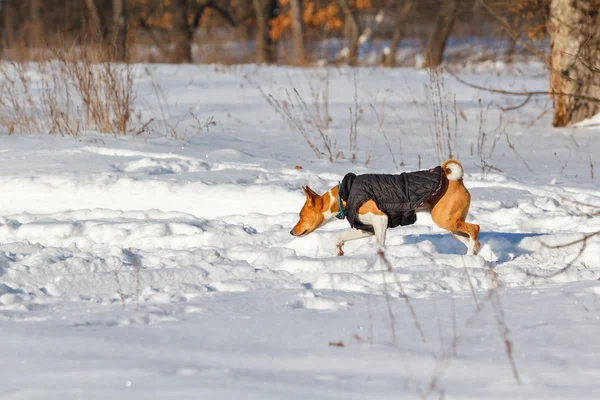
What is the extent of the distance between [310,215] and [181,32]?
16.2 meters

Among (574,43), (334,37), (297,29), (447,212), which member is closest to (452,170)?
(447,212)

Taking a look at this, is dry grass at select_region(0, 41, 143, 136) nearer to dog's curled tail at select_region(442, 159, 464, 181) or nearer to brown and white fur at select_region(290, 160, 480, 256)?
brown and white fur at select_region(290, 160, 480, 256)

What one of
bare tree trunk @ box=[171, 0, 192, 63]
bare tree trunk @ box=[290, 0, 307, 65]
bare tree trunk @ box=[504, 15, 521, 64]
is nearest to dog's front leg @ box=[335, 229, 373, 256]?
bare tree trunk @ box=[504, 15, 521, 64]

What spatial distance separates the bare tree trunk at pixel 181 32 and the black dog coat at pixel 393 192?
1514 cm

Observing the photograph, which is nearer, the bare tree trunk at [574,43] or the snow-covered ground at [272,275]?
the snow-covered ground at [272,275]

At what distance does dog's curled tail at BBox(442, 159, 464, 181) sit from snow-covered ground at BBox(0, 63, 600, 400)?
→ 1.73 feet

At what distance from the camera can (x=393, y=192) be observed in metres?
5.16

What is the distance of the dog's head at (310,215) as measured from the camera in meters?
5.42

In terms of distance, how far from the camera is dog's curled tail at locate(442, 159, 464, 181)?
511 cm

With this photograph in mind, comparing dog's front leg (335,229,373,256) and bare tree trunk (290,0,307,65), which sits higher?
bare tree trunk (290,0,307,65)

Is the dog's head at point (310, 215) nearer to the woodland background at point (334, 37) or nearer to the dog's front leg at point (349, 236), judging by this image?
the dog's front leg at point (349, 236)

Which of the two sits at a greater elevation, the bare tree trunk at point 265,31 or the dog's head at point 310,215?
the bare tree trunk at point 265,31

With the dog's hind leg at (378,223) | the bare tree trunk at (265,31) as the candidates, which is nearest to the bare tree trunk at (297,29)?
the bare tree trunk at (265,31)

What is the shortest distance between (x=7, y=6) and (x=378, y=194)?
1338 inches
